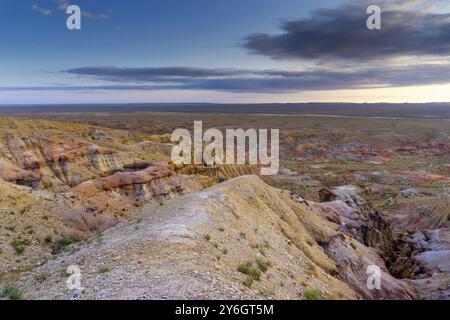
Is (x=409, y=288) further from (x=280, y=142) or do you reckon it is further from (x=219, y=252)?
(x=280, y=142)

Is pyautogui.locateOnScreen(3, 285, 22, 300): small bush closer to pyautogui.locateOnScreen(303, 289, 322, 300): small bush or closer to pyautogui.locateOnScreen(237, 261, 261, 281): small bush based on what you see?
pyautogui.locateOnScreen(237, 261, 261, 281): small bush

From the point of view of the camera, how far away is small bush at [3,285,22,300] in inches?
523

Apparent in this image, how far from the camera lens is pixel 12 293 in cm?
1365

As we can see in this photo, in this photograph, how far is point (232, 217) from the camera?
1827cm

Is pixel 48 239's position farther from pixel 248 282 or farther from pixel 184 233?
pixel 248 282

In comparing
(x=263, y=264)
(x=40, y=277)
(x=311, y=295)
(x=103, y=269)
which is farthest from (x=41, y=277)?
(x=311, y=295)

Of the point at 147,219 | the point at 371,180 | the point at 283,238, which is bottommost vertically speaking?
the point at 371,180

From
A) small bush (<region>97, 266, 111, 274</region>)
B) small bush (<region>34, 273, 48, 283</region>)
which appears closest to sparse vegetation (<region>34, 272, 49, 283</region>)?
small bush (<region>34, 273, 48, 283</region>)

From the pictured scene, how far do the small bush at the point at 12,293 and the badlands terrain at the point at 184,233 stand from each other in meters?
0.07

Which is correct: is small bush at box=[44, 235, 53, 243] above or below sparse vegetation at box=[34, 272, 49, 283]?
below

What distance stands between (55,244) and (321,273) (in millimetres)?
13186

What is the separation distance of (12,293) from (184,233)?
5.74 meters

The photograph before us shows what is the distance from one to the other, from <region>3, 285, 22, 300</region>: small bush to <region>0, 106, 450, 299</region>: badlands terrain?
69 mm
